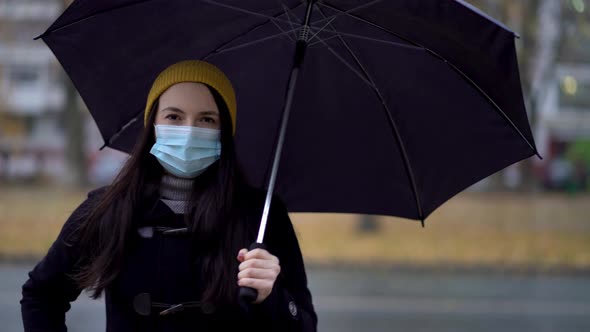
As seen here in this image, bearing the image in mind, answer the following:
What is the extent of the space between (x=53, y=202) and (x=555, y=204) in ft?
40.5

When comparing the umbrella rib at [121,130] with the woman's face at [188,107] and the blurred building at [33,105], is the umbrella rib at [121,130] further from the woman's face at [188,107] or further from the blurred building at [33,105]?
the woman's face at [188,107]

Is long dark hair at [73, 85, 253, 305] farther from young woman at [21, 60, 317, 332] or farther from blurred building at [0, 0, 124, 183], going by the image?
blurred building at [0, 0, 124, 183]

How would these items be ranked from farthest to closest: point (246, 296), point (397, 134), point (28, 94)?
point (28, 94)
point (397, 134)
point (246, 296)

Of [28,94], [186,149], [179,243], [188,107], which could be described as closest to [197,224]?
[179,243]

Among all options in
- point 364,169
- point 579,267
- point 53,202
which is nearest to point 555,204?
Answer: point 579,267

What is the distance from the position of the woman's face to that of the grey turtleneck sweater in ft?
0.52

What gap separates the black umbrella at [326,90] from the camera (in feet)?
9.24

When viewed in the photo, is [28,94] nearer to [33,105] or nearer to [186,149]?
[33,105]

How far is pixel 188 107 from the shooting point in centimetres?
242

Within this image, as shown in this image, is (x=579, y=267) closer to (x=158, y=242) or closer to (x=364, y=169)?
(x=364, y=169)

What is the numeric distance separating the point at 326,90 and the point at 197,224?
0.97 meters

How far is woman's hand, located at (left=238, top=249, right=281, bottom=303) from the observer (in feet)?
7.14

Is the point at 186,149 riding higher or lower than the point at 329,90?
lower

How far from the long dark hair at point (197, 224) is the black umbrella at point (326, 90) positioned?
37 centimetres
